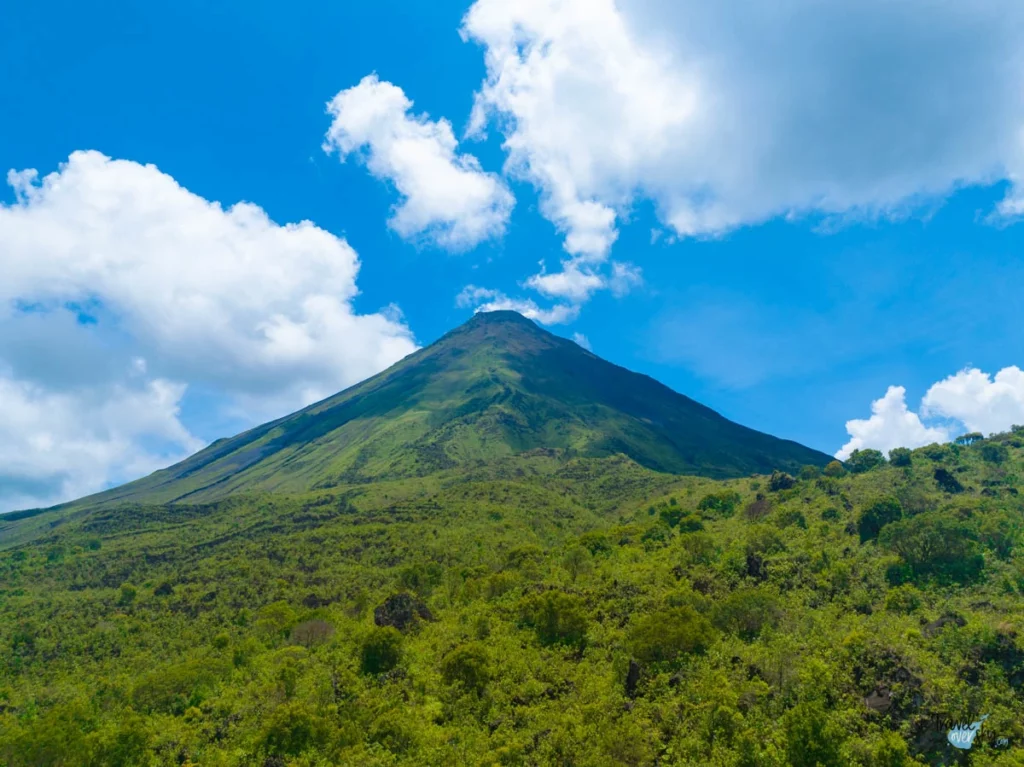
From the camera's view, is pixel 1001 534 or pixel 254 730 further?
pixel 1001 534

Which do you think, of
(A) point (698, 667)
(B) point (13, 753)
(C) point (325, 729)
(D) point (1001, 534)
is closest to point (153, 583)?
(B) point (13, 753)

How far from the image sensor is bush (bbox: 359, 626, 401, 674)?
5456 centimetres

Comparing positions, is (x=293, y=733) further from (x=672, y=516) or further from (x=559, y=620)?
(x=672, y=516)

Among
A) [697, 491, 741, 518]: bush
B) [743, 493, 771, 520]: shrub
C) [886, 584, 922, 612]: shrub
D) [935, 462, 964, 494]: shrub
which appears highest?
[697, 491, 741, 518]: bush

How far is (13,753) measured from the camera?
46438mm

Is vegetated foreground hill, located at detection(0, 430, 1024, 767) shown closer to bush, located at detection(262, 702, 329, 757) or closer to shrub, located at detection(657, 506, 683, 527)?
bush, located at detection(262, 702, 329, 757)

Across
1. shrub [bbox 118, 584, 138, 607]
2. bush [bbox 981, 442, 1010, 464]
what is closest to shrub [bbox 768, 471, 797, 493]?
bush [bbox 981, 442, 1010, 464]

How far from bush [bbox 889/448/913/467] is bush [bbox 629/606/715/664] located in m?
80.9

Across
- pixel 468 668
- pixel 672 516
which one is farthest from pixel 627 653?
pixel 672 516

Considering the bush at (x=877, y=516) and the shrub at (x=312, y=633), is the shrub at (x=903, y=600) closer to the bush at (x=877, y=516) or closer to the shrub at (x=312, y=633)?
the bush at (x=877, y=516)

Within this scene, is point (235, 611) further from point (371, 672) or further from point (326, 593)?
point (371, 672)

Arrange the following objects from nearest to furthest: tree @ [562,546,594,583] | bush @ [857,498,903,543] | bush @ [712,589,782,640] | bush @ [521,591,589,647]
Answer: bush @ [712,589,782,640], bush @ [521,591,589,647], bush @ [857,498,903,543], tree @ [562,546,594,583]

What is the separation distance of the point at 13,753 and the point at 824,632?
65.4 m

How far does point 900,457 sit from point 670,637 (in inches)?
3433
